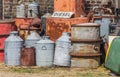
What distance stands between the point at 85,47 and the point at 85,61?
1.10ft

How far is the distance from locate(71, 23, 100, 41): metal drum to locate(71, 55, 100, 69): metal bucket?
18.3 inches

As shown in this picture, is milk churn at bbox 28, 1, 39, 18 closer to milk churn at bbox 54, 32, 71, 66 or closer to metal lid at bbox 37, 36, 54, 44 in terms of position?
metal lid at bbox 37, 36, 54, 44

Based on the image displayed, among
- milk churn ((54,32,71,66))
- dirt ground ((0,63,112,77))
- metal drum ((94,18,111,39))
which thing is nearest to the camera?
dirt ground ((0,63,112,77))

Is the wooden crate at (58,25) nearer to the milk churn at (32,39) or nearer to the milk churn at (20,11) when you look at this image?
the milk churn at (32,39)

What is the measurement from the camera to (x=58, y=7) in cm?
1250

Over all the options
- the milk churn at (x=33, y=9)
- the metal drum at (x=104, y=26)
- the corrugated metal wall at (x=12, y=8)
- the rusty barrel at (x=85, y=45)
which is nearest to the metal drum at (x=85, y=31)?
the rusty barrel at (x=85, y=45)

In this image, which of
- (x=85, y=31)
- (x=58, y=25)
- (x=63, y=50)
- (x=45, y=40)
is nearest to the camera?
(x=85, y=31)

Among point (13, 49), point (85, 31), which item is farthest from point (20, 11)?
point (85, 31)

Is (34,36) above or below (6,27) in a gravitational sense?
below

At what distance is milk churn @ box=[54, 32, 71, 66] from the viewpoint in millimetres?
10938

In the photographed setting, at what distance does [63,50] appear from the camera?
432 inches

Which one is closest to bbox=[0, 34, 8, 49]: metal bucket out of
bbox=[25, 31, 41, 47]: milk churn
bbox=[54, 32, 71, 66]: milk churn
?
bbox=[25, 31, 41, 47]: milk churn

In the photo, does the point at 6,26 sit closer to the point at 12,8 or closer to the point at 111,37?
the point at 12,8

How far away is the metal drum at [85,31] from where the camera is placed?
10.6 metres
